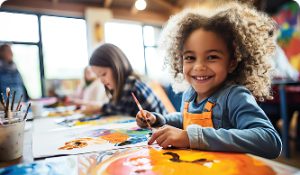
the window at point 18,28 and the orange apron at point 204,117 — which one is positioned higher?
the window at point 18,28

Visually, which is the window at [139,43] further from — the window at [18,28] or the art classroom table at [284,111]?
the art classroom table at [284,111]

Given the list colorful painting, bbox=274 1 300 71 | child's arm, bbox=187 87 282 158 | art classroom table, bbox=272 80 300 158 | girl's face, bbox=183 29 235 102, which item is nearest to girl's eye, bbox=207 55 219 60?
girl's face, bbox=183 29 235 102

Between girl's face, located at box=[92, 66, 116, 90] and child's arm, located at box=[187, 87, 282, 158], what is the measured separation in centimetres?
41

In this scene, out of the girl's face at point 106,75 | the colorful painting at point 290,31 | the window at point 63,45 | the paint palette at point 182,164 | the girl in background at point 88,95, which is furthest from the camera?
the colorful painting at point 290,31

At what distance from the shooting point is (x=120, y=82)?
2.39 feet

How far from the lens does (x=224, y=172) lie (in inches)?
9.9

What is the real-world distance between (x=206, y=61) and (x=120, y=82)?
0.33 meters

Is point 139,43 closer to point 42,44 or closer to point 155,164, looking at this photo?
point 42,44

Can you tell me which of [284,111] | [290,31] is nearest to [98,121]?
[284,111]

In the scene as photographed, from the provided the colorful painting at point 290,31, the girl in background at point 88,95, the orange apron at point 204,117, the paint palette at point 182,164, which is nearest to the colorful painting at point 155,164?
the paint palette at point 182,164

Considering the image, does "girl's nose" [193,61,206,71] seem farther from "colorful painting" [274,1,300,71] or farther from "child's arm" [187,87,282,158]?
"colorful painting" [274,1,300,71]

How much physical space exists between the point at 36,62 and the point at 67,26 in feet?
0.38

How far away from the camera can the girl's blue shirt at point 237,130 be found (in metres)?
0.32

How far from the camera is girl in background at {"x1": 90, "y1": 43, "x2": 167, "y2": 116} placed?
2.15 ft
